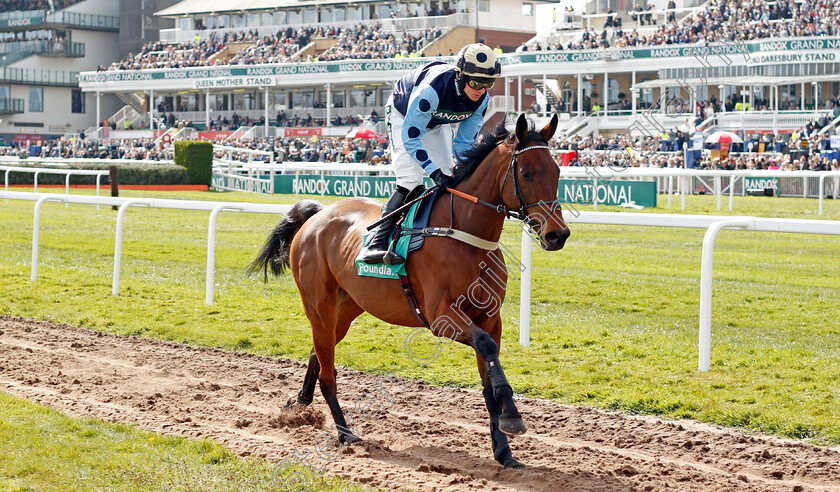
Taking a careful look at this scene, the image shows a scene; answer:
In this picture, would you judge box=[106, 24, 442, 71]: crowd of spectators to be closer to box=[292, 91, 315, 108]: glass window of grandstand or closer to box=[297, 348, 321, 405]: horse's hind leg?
box=[292, 91, 315, 108]: glass window of grandstand

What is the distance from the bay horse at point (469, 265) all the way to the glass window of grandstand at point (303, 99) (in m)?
47.1

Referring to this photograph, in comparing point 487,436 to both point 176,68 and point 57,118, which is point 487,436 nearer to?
point 176,68

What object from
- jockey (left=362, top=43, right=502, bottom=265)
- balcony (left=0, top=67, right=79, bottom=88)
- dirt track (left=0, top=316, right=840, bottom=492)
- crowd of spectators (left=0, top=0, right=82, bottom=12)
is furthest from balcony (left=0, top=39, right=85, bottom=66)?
jockey (left=362, top=43, right=502, bottom=265)

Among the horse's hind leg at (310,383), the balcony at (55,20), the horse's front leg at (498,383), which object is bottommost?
the horse's hind leg at (310,383)

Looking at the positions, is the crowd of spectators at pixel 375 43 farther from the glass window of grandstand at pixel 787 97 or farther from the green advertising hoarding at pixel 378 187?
the green advertising hoarding at pixel 378 187

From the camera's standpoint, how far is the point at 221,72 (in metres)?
49.3

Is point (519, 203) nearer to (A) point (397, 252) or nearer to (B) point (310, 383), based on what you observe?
(A) point (397, 252)

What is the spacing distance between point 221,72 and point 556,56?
1969 centimetres

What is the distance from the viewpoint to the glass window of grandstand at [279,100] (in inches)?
2042

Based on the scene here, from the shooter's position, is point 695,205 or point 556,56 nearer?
point 695,205

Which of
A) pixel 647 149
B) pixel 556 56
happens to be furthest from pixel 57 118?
pixel 647 149

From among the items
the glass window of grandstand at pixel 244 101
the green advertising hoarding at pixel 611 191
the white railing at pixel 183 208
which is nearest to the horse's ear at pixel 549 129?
the white railing at pixel 183 208

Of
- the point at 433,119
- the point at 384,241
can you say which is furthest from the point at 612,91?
the point at 384,241

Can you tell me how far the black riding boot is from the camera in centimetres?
414
